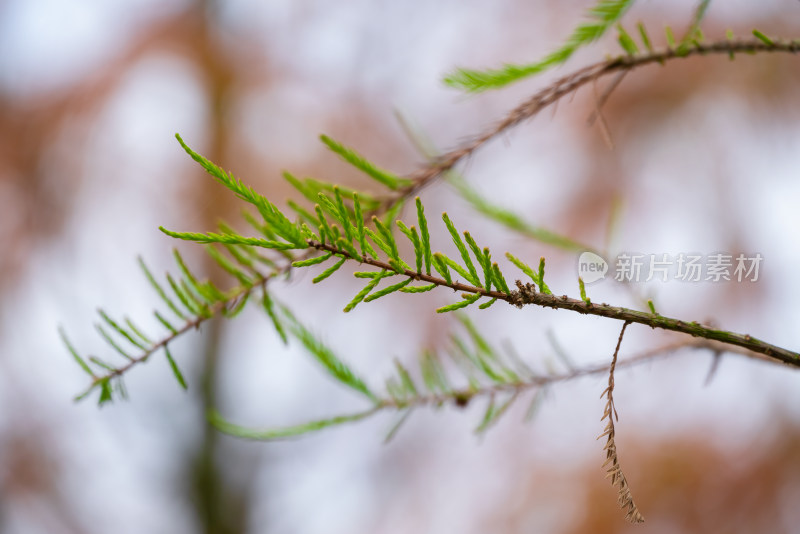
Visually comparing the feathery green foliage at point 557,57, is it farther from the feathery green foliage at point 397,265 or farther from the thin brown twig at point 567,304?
the thin brown twig at point 567,304

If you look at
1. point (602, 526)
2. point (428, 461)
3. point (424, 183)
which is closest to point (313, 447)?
point (428, 461)

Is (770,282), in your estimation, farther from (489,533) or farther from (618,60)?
(618,60)

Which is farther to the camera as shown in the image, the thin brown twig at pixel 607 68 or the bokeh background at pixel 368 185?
the bokeh background at pixel 368 185

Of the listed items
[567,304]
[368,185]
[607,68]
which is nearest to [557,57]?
[607,68]

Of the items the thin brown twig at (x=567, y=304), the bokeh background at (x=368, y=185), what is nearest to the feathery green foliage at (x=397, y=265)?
the thin brown twig at (x=567, y=304)

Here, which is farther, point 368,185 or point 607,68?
point 368,185

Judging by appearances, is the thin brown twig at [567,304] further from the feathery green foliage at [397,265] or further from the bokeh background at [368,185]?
the bokeh background at [368,185]

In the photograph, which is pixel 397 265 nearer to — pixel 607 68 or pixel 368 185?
pixel 607 68

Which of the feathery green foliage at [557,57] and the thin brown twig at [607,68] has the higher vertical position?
the feathery green foliage at [557,57]

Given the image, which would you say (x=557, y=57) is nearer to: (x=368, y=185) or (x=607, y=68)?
(x=607, y=68)

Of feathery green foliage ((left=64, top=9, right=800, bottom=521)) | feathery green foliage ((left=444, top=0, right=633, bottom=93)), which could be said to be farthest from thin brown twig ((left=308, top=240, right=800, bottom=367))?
feathery green foliage ((left=444, top=0, right=633, bottom=93))

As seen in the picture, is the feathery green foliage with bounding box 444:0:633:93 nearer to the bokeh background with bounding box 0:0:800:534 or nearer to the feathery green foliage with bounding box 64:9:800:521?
the feathery green foliage with bounding box 64:9:800:521
